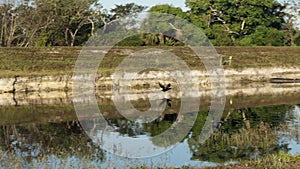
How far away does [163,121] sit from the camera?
Result: 21234 mm

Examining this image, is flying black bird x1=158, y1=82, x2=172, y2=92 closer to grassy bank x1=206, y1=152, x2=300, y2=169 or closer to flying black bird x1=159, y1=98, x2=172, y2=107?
flying black bird x1=159, y1=98, x2=172, y2=107

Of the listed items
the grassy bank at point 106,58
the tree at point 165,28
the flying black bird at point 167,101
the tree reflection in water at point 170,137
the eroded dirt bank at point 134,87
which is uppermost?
the tree at point 165,28

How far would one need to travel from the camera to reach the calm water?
13.4m

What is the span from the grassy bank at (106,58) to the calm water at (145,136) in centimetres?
1285

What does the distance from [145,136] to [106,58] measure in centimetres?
2711

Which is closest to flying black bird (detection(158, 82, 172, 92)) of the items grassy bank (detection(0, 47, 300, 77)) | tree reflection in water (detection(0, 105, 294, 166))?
grassy bank (detection(0, 47, 300, 77))

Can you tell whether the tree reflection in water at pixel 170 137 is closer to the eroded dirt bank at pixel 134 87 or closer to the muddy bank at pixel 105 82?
the eroded dirt bank at pixel 134 87

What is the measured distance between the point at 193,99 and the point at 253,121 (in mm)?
9333

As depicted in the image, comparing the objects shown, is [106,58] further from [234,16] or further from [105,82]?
[234,16]

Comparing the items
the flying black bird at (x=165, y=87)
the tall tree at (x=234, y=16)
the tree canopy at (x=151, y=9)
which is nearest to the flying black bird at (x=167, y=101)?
the flying black bird at (x=165, y=87)

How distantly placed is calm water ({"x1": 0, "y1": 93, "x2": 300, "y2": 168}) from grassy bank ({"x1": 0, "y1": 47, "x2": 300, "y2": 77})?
12.9 meters

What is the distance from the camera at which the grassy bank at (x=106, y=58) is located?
3953 cm

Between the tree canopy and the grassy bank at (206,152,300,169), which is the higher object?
the tree canopy

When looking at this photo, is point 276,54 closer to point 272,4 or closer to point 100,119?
point 272,4
